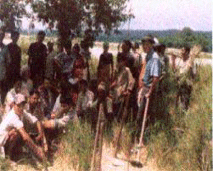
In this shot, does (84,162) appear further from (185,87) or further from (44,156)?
(185,87)

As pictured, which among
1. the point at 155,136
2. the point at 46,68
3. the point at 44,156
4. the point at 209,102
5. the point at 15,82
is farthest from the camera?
the point at 46,68

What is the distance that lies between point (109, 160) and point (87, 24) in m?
2.88

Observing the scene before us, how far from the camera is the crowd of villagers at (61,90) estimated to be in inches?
220

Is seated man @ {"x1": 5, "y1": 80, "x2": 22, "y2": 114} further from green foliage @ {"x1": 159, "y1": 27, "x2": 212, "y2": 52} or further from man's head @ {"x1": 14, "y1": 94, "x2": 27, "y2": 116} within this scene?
green foliage @ {"x1": 159, "y1": 27, "x2": 212, "y2": 52}

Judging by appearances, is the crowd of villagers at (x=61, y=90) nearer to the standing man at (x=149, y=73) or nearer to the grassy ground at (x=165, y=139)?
the standing man at (x=149, y=73)

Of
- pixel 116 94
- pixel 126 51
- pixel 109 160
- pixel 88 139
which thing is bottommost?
pixel 109 160

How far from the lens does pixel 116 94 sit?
257 inches

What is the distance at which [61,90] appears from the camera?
682 centimetres

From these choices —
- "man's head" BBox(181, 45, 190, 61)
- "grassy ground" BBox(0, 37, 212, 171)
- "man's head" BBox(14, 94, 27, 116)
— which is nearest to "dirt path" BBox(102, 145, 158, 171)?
"grassy ground" BBox(0, 37, 212, 171)

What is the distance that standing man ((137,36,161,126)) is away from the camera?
229 inches

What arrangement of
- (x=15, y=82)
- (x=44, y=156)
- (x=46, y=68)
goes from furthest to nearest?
(x=46, y=68) → (x=15, y=82) → (x=44, y=156)

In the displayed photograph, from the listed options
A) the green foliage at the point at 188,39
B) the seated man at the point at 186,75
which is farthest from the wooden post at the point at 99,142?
the green foliage at the point at 188,39

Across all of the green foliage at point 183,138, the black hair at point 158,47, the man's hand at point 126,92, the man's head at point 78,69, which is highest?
the black hair at point 158,47

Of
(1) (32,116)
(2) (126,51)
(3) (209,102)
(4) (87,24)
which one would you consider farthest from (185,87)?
(1) (32,116)
